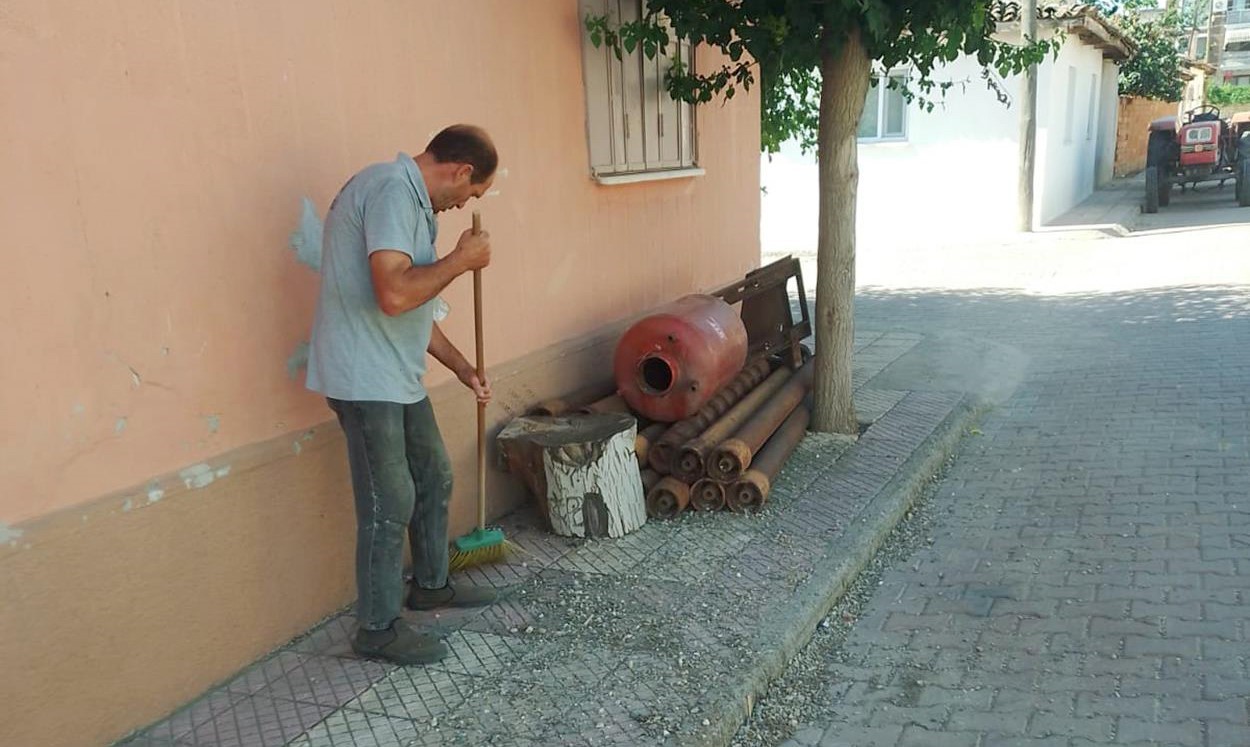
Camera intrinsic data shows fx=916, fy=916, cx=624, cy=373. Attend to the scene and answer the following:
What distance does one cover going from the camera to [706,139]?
653 centimetres

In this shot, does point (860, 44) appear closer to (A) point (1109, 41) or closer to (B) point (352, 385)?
(B) point (352, 385)

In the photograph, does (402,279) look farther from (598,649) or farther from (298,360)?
(598,649)

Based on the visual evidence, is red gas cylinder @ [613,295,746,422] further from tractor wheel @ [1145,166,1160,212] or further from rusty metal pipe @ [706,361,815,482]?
tractor wheel @ [1145,166,1160,212]

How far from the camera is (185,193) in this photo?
9.58 ft

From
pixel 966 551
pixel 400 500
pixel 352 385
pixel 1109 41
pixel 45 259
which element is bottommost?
pixel 966 551

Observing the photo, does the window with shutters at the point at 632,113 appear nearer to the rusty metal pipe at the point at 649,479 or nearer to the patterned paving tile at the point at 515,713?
the rusty metal pipe at the point at 649,479

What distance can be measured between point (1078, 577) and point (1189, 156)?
17494 mm

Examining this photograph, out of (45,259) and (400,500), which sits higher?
(45,259)

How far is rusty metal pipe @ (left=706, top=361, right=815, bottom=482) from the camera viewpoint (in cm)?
449

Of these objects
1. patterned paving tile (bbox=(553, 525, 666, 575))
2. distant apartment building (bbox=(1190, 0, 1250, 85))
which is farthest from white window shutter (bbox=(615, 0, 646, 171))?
distant apartment building (bbox=(1190, 0, 1250, 85))

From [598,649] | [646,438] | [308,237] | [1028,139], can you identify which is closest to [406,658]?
[598,649]

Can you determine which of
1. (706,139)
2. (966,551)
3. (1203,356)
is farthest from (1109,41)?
(966,551)

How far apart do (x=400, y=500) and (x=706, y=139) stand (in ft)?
13.7

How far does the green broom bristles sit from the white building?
42.2ft
